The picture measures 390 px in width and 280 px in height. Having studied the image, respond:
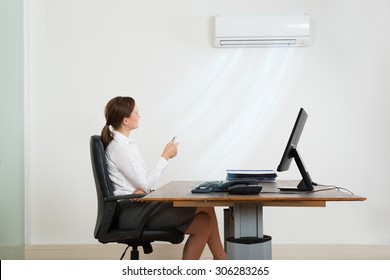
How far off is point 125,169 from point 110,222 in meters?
0.31

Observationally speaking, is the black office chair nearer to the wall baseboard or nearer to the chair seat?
the chair seat

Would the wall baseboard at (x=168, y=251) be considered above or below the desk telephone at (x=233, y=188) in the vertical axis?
below

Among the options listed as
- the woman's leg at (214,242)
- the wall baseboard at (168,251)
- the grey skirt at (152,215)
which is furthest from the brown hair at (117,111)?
the wall baseboard at (168,251)

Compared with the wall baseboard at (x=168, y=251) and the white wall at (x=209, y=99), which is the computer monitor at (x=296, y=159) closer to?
the white wall at (x=209, y=99)

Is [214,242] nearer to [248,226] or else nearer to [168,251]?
[248,226]

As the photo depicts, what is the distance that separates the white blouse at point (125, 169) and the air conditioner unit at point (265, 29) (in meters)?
1.64

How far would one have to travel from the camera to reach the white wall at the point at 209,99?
14.3 feet

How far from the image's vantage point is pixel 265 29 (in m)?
4.25

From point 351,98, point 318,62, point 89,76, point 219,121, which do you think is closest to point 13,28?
point 89,76

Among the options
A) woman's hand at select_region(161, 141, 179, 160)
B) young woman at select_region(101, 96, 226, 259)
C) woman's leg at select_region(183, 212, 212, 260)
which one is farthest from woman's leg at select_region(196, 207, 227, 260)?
woman's hand at select_region(161, 141, 179, 160)

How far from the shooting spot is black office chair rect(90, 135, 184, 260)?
9.44 feet
